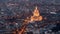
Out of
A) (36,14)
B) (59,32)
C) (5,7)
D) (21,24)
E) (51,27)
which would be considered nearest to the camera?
(59,32)

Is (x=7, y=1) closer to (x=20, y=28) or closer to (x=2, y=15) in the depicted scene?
(x=2, y=15)

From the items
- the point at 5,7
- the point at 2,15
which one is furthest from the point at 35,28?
the point at 5,7

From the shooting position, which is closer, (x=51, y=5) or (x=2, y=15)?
(x=2, y=15)

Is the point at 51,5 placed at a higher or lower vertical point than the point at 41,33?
lower

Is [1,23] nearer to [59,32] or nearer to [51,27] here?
[51,27]

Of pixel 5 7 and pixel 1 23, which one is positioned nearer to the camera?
pixel 1 23

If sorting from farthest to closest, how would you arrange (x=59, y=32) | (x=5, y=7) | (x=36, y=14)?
(x=5, y=7)
(x=36, y=14)
(x=59, y=32)

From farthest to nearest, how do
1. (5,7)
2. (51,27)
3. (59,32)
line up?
(5,7), (51,27), (59,32)

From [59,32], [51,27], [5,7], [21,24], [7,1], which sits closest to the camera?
[59,32]

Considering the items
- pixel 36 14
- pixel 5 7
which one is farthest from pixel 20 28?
pixel 5 7
